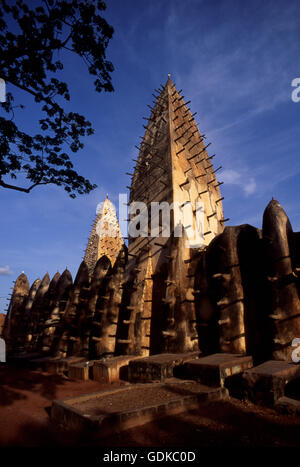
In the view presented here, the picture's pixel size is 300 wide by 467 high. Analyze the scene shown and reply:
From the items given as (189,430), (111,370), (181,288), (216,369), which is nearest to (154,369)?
(216,369)

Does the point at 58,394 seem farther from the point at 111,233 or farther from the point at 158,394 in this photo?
the point at 111,233

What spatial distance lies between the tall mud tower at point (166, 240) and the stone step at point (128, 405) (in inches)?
104

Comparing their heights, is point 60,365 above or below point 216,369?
below

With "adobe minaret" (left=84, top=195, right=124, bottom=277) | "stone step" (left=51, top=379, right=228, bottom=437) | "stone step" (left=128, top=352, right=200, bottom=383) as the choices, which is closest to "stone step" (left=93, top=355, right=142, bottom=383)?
"stone step" (left=128, top=352, right=200, bottom=383)

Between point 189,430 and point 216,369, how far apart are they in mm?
1812

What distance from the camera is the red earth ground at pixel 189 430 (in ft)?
10.1

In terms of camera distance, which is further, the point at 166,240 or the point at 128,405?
the point at 166,240

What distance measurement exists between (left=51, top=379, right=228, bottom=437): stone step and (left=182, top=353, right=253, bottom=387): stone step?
192 millimetres

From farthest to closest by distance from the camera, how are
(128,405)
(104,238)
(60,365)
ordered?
(104,238) < (60,365) < (128,405)

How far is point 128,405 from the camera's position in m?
4.11

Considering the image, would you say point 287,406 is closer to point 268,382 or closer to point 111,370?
point 268,382

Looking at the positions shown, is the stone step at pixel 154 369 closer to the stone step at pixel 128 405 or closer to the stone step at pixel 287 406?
the stone step at pixel 128 405

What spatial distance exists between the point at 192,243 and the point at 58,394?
7198 millimetres
